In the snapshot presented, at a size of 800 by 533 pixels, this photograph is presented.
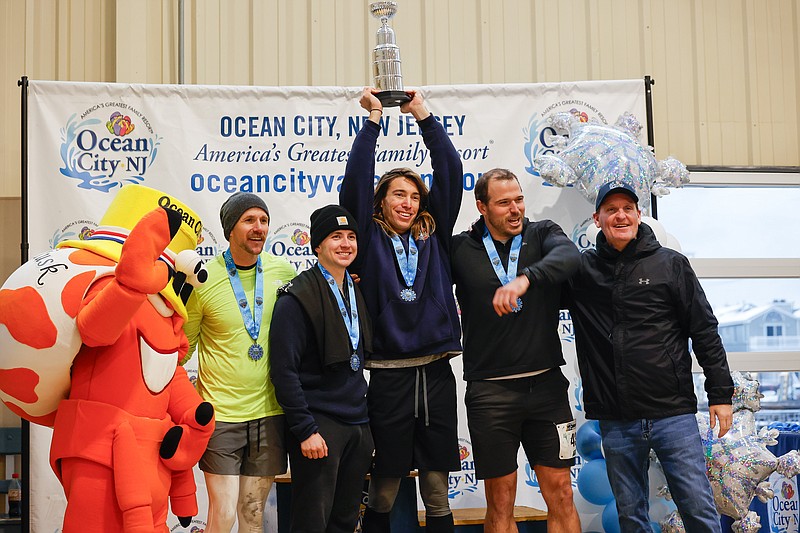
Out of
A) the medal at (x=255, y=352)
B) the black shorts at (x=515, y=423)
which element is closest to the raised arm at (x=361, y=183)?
the medal at (x=255, y=352)

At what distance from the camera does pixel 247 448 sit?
3.40m

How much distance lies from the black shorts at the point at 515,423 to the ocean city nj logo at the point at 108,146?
2.52 m

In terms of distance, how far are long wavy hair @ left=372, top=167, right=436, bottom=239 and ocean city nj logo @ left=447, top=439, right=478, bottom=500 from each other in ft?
5.63

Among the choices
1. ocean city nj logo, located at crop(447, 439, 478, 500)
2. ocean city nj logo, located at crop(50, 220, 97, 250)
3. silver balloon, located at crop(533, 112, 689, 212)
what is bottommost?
ocean city nj logo, located at crop(447, 439, 478, 500)

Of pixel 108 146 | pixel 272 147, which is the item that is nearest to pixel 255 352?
pixel 272 147

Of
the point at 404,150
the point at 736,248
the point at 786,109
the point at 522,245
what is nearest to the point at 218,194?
the point at 404,150

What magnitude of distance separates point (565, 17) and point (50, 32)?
3.28 meters

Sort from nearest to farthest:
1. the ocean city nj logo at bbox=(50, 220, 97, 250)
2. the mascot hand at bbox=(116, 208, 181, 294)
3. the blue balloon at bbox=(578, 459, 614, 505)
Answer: the mascot hand at bbox=(116, 208, 181, 294) < the blue balloon at bbox=(578, 459, 614, 505) < the ocean city nj logo at bbox=(50, 220, 97, 250)

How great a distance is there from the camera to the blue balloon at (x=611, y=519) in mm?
4531

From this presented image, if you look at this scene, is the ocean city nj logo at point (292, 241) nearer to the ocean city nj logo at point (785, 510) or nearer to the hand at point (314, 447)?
the hand at point (314, 447)

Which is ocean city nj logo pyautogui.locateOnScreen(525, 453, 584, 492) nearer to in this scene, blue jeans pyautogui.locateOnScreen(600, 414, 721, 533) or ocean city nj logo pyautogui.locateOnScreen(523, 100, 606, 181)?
blue jeans pyautogui.locateOnScreen(600, 414, 721, 533)

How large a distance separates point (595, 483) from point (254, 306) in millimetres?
2199

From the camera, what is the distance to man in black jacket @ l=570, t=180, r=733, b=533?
3.46 metres

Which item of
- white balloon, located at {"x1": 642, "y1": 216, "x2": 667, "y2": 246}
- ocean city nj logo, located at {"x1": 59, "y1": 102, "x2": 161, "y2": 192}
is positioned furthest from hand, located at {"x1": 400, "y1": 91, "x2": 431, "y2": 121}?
ocean city nj logo, located at {"x1": 59, "y1": 102, "x2": 161, "y2": 192}
